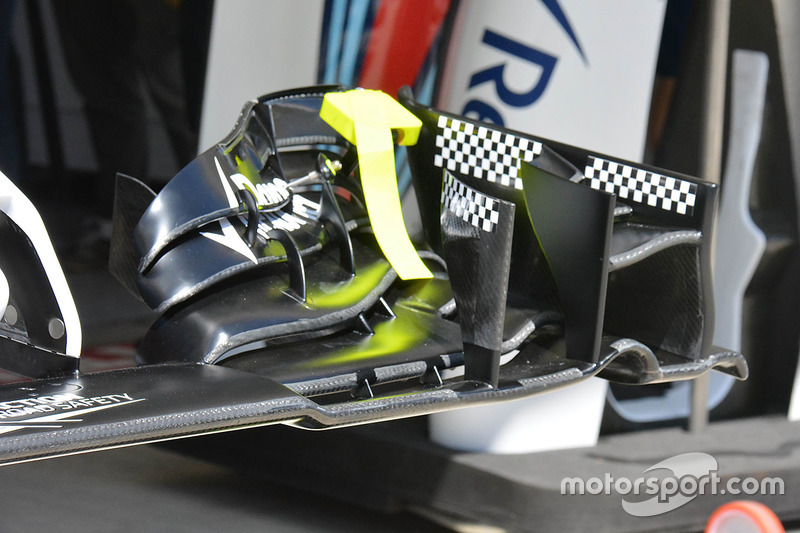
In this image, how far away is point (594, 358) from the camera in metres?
0.76

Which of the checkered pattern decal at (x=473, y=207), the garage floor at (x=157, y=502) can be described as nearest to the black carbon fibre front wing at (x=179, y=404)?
the checkered pattern decal at (x=473, y=207)

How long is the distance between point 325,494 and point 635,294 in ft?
2.14

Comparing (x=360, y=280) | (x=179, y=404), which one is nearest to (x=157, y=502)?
(x=360, y=280)

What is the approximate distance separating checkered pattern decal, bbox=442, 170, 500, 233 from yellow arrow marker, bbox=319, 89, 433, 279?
8 cm

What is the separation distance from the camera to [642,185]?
81cm

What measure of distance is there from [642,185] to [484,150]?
0.14m

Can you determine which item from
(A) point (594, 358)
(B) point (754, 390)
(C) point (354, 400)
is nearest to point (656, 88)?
(B) point (754, 390)

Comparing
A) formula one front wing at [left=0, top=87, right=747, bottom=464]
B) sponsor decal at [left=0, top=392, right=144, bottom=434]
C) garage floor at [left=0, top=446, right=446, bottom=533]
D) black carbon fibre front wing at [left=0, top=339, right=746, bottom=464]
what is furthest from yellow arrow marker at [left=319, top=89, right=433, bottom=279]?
garage floor at [left=0, top=446, right=446, bottom=533]

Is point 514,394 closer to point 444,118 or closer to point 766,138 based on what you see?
point 444,118

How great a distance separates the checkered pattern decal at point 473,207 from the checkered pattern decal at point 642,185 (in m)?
0.13

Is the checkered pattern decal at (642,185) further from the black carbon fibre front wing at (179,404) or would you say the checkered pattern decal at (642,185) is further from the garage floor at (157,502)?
the garage floor at (157,502)

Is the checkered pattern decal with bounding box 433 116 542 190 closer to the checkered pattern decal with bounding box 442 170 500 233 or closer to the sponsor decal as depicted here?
the checkered pattern decal with bounding box 442 170 500 233

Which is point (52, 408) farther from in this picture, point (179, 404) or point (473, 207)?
point (473, 207)

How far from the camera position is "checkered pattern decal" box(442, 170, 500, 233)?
0.70 m
